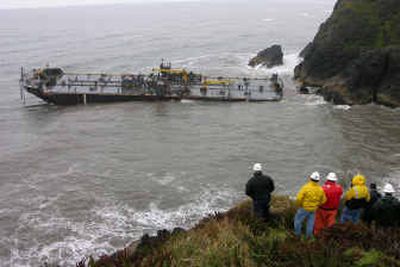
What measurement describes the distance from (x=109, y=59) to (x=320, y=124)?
42619 mm

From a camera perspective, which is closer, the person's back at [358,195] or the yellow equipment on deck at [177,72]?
the person's back at [358,195]

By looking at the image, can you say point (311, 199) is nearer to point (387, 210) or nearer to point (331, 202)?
point (331, 202)

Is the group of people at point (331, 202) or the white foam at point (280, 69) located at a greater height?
the white foam at point (280, 69)

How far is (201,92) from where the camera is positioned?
40.0m

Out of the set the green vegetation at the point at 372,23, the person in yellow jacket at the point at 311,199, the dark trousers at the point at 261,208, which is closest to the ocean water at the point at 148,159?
the dark trousers at the point at 261,208

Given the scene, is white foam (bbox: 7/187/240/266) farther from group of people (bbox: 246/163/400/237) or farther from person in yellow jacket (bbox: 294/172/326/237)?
person in yellow jacket (bbox: 294/172/326/237)

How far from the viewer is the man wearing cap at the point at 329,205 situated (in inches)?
444

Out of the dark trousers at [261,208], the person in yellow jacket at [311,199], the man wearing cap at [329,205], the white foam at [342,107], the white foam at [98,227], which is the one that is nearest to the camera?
the person in yellow jacket at [311,199]

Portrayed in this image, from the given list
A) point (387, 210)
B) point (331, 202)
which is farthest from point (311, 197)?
point (387, 210)

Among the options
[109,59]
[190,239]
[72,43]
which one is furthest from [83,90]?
[72,43]

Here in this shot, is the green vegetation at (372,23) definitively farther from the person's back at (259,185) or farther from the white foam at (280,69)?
the person's back at (259,185)

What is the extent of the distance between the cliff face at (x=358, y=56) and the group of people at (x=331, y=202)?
25.4m

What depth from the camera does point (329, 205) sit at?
11500mm

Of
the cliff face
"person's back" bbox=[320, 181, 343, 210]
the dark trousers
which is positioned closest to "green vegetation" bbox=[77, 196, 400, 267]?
the dark trousers
